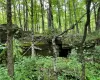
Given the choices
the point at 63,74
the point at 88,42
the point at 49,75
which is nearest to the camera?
the point at 49,75

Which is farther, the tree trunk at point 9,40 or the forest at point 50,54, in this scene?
the tree trunk at point 9,40

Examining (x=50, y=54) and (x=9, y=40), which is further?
(x=50, y=54)

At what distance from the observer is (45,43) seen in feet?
42.2

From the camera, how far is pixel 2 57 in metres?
9.02

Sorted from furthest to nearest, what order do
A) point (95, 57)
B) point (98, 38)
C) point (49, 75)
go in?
point (98, 38) → point (95, 57) → point (49, 75)

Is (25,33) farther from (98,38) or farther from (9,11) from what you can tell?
(9,11)

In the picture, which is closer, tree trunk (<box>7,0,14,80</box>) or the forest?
the forest

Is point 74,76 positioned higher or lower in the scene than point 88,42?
lower

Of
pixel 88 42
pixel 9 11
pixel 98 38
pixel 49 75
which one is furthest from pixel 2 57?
pixel 98 38

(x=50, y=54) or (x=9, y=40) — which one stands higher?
(x=9, y=40)

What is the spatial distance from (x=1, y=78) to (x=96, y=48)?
21.6ft

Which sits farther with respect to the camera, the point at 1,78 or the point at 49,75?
the point at 49,75

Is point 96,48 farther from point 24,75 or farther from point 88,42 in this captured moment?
point 24,75

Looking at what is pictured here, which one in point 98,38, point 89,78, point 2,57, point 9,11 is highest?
point 9,11
